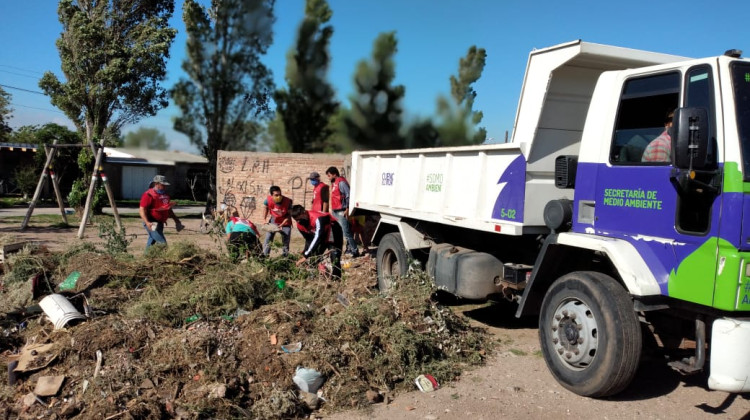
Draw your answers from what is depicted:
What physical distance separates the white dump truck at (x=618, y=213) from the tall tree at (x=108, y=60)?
16808 millimetres

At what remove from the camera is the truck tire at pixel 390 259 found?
6996mm

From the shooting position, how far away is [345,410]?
4.15 metres

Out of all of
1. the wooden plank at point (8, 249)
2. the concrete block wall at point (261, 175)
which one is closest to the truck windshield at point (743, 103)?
the wooden plank at point (8, 249)

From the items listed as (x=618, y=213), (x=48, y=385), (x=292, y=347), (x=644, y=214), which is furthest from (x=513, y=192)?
(x=48, y=385)

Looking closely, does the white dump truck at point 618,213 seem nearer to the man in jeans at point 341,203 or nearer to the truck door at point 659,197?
the truck door at point 659,197

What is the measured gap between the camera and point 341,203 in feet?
30.6

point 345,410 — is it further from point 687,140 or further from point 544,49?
point 544,49

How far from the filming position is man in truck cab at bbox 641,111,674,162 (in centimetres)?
376

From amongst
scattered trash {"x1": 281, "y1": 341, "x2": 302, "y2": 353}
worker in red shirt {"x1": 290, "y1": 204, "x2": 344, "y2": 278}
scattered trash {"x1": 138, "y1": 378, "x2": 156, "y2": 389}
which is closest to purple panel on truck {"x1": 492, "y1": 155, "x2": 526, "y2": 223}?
scattered trash {"x1": 281, "y1": 341, "x2": 302, "y2": 353}

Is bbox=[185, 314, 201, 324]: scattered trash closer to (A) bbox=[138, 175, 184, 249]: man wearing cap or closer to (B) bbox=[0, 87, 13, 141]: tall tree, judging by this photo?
(A) bbox=[138, 175, 184, 249]: man wearing cap

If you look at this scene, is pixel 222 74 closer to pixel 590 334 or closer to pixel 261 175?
pixel 261 175

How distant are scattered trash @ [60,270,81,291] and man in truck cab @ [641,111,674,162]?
19.4ft

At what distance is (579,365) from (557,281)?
656mm

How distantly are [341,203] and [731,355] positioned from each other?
264 inches
